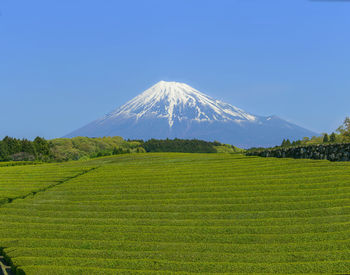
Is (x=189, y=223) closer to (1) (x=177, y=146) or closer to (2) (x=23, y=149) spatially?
(2) (x=23, y=149)

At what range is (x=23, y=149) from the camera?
273 feet

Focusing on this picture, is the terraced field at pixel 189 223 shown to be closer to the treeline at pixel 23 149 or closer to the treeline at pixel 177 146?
the treeline at pixel 23 149

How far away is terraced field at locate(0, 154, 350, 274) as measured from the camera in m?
13.3

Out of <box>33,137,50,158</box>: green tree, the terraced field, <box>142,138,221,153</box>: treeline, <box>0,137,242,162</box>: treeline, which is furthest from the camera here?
<box>142,138,221,153</box>: treeline

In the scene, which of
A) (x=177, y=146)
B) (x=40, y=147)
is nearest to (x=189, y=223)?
(x=40, y=147)

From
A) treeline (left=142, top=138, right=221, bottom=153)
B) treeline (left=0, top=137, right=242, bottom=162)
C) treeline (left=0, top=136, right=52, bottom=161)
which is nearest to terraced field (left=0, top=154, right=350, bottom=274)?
treeline (left=0, top=137, right=242, bottom=162)

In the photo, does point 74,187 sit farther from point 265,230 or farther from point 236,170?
point 265,230

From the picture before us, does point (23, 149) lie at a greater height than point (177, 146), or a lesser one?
lesser

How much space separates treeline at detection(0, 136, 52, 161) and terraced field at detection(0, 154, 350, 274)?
57.6 meters

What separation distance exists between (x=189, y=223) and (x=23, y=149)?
73806mm

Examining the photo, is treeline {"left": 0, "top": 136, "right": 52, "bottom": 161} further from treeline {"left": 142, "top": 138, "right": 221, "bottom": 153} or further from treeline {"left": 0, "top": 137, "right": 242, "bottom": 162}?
treeline {"left": 142, "top": 138, "right": 221, "bottom": 153}

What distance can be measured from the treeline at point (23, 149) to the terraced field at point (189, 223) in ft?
189

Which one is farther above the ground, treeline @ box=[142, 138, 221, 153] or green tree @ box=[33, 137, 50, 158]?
treeline @ box=[142, 138, 221, 153]

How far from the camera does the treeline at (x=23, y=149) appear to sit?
261ft
